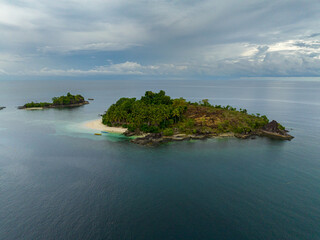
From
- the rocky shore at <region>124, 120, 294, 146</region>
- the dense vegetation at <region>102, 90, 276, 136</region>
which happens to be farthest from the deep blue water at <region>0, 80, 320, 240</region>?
the dense vegetation at <region>102, 90, 276, 136</region>

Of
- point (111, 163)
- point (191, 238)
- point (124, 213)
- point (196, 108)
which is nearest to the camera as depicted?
point (191, 238)

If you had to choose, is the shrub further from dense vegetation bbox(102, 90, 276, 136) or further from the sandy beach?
the sandy beach

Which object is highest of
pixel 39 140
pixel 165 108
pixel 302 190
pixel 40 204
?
pixel 165 108

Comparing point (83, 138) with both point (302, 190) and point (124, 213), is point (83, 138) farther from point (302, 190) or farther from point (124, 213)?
point (302, 190)

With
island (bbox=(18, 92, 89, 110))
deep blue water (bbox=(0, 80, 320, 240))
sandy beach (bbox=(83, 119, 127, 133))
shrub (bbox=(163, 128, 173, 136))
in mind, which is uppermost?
island (bbox=(18, 92, 89, 110))

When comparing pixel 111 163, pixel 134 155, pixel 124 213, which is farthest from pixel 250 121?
pixel 124 213
